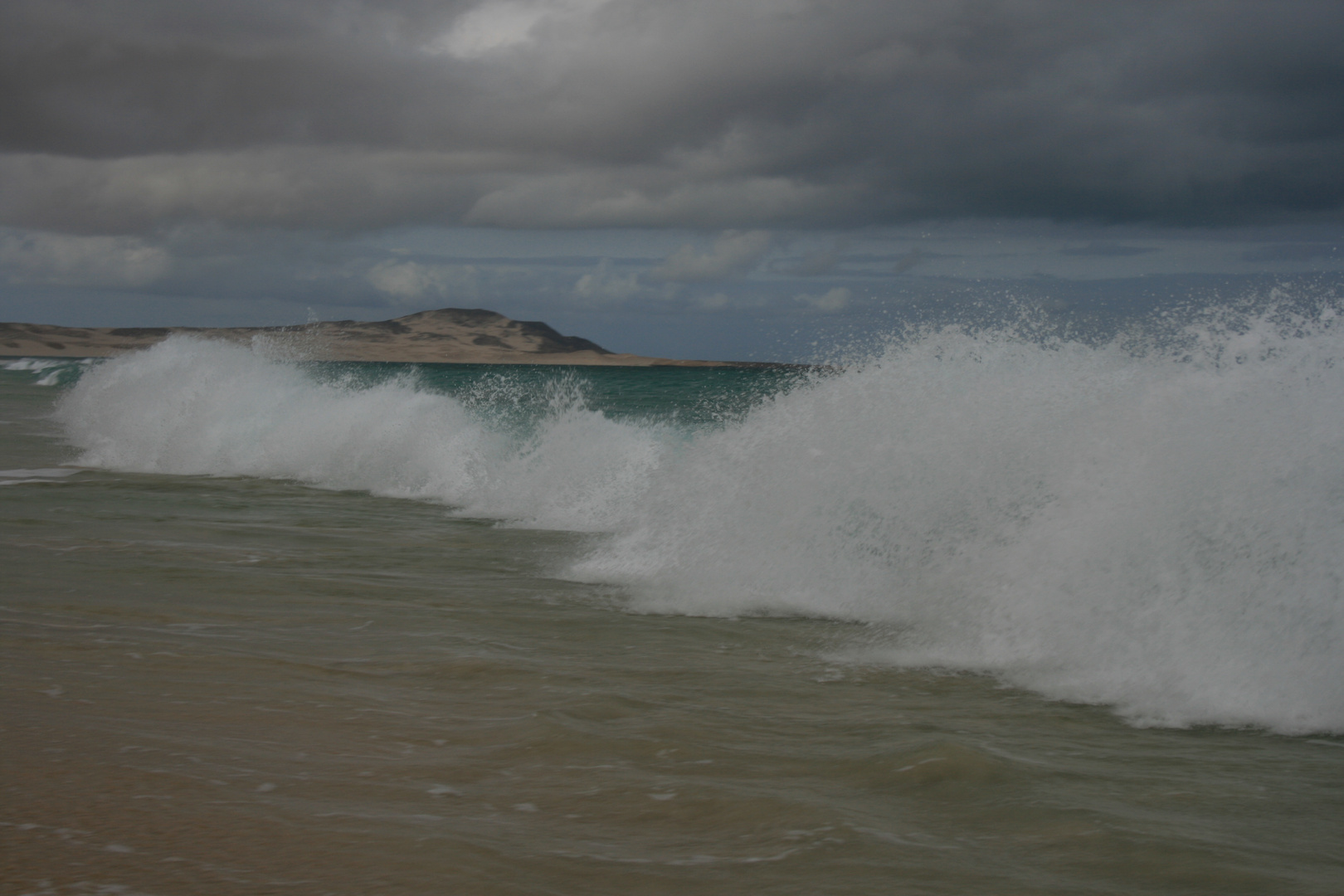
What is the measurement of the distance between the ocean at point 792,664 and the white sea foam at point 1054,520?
25mm

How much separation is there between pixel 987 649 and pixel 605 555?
4.32m

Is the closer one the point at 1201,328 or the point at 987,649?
the point at 987,649

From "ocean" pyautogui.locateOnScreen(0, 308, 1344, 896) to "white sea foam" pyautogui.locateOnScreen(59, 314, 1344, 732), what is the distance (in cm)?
3

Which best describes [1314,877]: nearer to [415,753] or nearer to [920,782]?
[920,782]

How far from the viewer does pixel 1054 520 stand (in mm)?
6961

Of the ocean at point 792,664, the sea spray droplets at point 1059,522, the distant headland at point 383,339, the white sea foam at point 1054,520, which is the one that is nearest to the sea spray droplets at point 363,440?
the ocean at point 792,664

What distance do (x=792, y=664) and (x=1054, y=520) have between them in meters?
1.93

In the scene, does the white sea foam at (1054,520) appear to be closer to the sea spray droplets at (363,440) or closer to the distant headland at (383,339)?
the sea spray droplets at (363,440)

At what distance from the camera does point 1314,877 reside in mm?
3496

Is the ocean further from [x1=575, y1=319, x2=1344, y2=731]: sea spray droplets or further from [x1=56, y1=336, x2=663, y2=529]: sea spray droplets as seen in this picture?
[x1=56, y1=336, x2=663, y2=529]: sea spray droplets

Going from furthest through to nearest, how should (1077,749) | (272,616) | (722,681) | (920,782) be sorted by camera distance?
(272,616) < (722,681) < (1077,749) < (920,782)

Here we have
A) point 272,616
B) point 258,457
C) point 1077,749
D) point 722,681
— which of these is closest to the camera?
point 1077,749

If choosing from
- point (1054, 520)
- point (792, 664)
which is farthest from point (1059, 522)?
point (792, 664)

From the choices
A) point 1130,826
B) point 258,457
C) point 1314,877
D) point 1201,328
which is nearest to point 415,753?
point 1130,826
